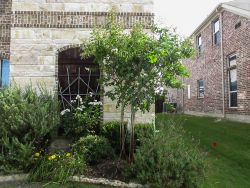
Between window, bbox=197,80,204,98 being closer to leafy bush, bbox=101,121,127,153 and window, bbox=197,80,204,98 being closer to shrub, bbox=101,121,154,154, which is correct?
shrub, bbox=101,121,154,154

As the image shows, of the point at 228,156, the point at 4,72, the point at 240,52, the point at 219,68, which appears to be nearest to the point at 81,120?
the point at 4,72

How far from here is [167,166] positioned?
14.9 ft

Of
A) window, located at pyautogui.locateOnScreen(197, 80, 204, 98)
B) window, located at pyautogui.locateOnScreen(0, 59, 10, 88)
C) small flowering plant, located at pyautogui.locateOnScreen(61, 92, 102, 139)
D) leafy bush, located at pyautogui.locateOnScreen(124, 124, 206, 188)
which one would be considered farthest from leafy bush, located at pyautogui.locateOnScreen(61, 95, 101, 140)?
window, located at pyautogui.locateOnScreen(197, 80, 204, 98)

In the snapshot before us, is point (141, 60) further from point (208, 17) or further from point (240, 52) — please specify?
point (208, 17)

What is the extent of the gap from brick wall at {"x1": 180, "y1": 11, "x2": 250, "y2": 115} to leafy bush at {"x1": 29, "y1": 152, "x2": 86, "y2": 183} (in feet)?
29.3

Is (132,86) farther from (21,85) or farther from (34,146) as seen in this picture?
(21,85)

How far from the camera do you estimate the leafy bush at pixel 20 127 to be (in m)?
5.17

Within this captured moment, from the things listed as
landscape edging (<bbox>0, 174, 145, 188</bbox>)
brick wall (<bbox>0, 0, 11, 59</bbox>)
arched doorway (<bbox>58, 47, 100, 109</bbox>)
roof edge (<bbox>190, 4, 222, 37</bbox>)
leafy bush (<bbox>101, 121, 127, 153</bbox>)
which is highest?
roof edge (<bbox>190, 4, 222, 37</bbox>)

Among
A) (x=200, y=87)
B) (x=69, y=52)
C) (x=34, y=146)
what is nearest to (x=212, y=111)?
(x=200, y=87)

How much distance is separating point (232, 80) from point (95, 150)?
9.95 m

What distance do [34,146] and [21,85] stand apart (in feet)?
7.96

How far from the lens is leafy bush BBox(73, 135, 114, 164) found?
224 inches

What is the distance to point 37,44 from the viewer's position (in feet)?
24.8

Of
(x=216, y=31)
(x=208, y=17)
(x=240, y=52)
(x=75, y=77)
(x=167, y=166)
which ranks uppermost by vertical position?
(x=208, y=17)
